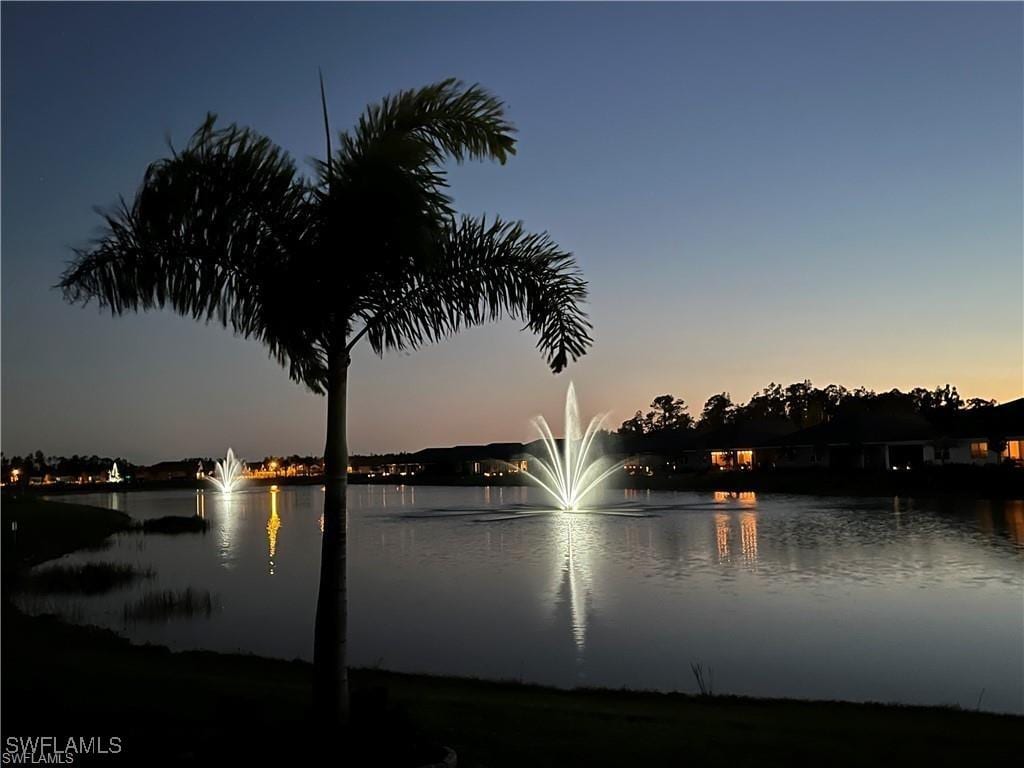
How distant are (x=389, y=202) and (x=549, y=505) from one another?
56738mm

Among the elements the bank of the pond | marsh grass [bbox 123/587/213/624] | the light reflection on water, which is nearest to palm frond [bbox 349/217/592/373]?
the light reflection on water

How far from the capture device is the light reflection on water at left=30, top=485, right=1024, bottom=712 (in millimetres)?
13961

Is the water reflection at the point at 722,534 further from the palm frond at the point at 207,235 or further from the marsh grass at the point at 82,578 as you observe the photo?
the palm frond at the point at 207,235

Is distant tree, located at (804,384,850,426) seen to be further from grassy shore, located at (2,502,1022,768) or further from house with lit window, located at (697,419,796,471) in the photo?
grassy shore, located at (2,502,1022,768)

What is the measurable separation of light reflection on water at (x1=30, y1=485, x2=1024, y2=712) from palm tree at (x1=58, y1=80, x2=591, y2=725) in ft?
24.8

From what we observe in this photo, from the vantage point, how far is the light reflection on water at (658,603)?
13961 millimetres

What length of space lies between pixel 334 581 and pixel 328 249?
2.77 m

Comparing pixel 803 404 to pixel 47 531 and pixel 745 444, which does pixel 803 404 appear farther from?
pixel 47 531

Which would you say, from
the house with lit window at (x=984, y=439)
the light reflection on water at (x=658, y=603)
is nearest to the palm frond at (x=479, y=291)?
the light reflection on water at (x=658, y=603)

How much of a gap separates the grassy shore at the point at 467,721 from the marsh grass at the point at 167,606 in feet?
20.1

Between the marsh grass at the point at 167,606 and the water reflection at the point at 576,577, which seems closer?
the water reflection at the point at 576,577

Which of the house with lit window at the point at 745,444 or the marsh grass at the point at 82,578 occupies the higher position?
the house with lit window at the point at 745,444
